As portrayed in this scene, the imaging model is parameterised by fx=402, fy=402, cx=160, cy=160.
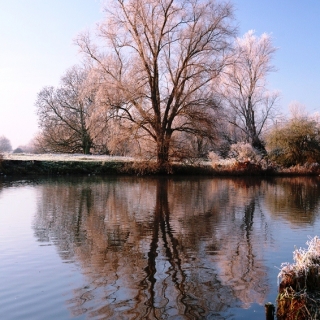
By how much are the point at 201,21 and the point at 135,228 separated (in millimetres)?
21609

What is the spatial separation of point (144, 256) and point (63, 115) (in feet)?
124

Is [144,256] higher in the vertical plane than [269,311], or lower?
lower

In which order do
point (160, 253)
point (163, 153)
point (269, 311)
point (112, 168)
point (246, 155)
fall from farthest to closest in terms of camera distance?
1. point (246, 155)
2. point (112, 168)
3. point (163, 153)
4. point (160, 253)
5. point (269, 311)

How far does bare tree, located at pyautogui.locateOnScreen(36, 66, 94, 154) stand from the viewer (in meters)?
43.8

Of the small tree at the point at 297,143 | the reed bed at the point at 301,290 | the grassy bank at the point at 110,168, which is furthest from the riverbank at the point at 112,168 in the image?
the reed bed at the point at 301,290

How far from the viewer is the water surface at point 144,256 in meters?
5.71

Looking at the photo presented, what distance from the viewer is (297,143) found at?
3544cm

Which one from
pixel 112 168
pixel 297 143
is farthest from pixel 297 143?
pixel 112 168

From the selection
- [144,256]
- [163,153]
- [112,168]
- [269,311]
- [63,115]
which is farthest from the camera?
[63,115]

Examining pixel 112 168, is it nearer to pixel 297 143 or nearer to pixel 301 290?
pixel 297 143

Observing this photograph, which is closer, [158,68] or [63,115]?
[158,68]

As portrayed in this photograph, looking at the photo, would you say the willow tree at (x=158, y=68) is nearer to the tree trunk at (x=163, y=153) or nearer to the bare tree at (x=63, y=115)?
the tree trunk at (x=163, y=153)

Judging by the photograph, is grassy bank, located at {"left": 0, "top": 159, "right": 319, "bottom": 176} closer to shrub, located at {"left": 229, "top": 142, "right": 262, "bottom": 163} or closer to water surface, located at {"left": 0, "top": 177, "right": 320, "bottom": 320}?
shrub, located at {"left": 229, "top": 142, "right": 262, "bottom": 163}

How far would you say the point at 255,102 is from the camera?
42750mm
